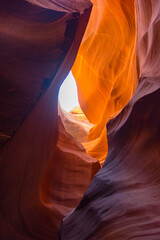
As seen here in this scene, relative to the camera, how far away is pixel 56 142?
13.8 feet

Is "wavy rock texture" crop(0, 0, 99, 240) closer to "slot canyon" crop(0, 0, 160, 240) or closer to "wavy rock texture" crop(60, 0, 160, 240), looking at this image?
"slot canyon" crop(0, 0, 160, 240)

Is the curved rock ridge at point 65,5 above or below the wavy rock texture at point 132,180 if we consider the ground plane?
above

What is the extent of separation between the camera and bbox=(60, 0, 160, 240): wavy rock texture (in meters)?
1.73

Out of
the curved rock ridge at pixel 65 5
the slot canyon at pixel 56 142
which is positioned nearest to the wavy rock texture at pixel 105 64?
the slot canyon at pixel 56 142

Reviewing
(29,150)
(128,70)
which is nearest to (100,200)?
(29,150)

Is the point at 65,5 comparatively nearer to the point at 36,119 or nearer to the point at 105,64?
the point at 36,119

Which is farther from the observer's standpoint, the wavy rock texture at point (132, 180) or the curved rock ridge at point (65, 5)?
the curved rock ridge at point (65, 5)

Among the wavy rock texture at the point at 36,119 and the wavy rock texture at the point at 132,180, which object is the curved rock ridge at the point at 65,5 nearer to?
the wavy rock texture at the point at 36,119

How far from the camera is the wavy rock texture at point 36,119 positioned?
2330 mm

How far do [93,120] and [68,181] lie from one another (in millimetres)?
4681

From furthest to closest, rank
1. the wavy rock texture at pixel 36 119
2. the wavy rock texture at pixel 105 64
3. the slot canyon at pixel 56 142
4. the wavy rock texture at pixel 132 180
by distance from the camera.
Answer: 1. the wavy rock texture at pixel 105 64
2. the wavy rock texture at pixel 36 119
3. the slot canyon at pixel 56 142
4. the wavy rock texture at pixel 132 180

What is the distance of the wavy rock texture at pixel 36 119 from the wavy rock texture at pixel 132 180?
1.01 meters

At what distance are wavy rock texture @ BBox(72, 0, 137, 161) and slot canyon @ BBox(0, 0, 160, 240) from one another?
7.34 ft

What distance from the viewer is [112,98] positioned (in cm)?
645
